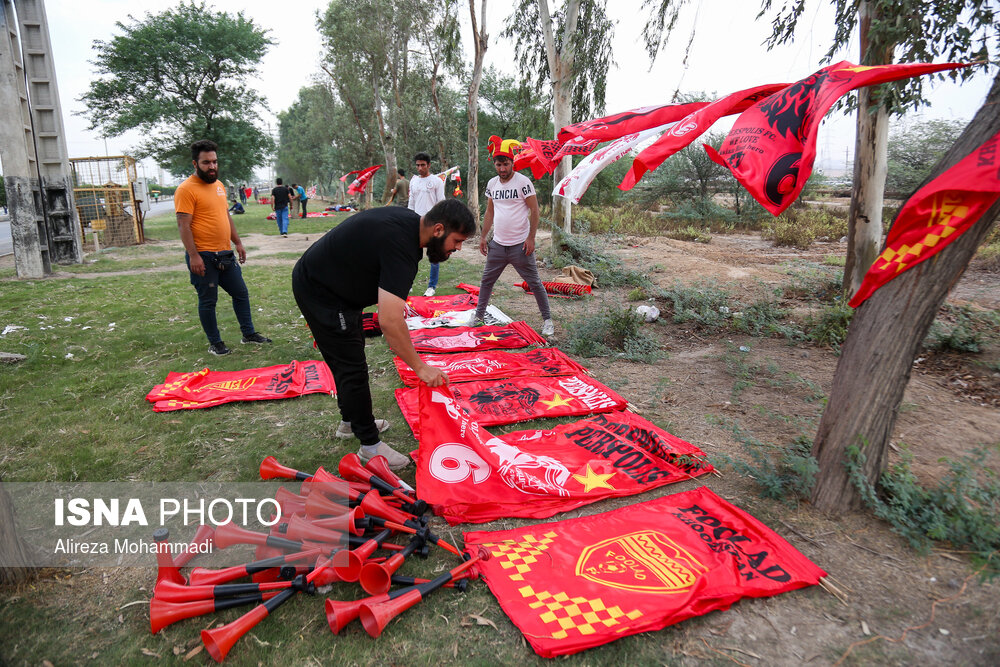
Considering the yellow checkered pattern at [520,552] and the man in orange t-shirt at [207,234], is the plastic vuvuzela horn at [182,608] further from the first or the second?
the man in orange t-shirt at [207,234]

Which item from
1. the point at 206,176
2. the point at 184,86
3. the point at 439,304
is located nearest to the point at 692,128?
the point at 206,176

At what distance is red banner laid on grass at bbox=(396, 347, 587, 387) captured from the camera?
4859 mm

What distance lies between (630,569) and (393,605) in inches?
42.4

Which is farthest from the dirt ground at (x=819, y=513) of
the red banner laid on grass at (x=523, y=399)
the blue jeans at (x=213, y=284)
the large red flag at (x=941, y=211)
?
the blue jeans at (x=213, y=284)

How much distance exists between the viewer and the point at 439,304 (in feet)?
24.6

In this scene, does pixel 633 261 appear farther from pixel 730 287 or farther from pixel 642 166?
pixel 642 166

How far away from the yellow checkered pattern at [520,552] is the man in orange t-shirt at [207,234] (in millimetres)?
4096

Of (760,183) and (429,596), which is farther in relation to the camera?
(760,183)

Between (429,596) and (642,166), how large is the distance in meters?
2.72

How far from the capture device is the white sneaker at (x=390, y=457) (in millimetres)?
3250

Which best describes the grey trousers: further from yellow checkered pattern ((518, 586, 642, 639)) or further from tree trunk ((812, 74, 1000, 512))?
yellow checkered pattern ((518, 586, 642, 639))

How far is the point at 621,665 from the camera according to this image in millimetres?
1924

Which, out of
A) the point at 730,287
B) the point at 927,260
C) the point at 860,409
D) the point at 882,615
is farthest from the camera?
the point at 730,287

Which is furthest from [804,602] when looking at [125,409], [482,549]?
[125,409]
